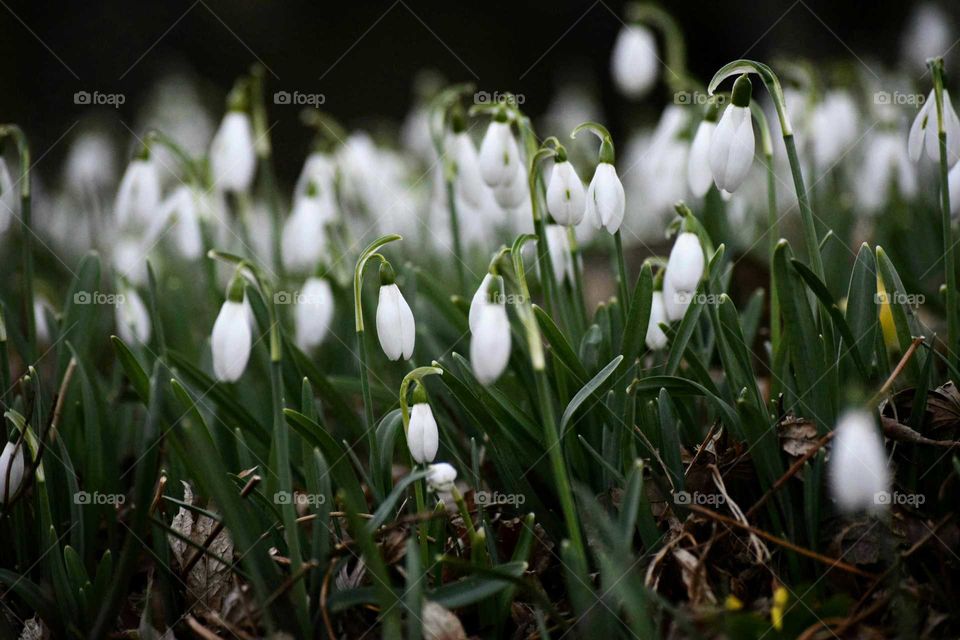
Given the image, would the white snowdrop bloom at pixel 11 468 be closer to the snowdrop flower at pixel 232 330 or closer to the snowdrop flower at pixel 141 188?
the snowdrop flower at pixel 232 330

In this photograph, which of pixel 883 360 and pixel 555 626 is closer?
pixel 555 626

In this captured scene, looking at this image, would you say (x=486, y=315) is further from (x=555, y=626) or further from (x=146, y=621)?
(x=146, y=621)

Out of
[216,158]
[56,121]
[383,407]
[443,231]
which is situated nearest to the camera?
[383,407]

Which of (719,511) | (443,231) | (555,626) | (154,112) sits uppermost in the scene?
(154,112)

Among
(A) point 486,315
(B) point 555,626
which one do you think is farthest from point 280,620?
(A) point 486,315

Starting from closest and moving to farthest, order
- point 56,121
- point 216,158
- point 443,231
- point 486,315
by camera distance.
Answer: point 486,315 < point 216,158 < point 443,231 < point 56,121

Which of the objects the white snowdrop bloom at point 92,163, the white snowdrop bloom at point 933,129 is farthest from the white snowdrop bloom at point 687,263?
the white snowdrop bloom at point 92,163
